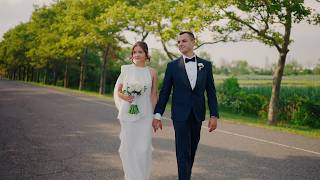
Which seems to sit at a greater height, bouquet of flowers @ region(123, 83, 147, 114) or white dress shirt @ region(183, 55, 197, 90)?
white dress shirt @ region(183, 55, 197, 90)

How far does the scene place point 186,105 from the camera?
16.5 feet

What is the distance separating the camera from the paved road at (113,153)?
244 inches

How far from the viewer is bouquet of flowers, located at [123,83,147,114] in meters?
5.36

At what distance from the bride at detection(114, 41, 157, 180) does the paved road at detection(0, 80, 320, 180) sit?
589 mm

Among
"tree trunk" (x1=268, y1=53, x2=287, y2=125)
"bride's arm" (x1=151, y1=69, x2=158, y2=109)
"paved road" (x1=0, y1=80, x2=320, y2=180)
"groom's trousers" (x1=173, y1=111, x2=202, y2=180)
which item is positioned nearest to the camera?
"groom's trousers" (x1=173, y1=111, x2=202, y2=180)

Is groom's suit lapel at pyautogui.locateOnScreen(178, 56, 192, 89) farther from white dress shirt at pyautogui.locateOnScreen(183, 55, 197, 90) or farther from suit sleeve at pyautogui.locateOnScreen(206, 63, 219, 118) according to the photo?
suit sleeve at pyautogui.locateOnScreen(206, 63, 219, 118)

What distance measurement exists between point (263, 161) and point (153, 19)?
61.4 ft

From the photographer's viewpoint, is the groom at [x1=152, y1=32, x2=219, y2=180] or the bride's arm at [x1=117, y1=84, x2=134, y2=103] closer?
the groom at [x1=152, y1=32, x2=219, y2=180]

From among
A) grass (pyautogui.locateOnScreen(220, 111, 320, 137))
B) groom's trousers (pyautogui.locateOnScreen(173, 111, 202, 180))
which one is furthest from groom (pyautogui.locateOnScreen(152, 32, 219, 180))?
grass (pyautogui.locateOnScreen(220, 111, 320, 137))

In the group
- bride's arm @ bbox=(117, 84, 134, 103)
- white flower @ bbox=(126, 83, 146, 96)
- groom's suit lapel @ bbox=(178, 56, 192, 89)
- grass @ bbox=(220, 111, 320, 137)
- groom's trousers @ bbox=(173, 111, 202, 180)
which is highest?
groom's suit lapel @ bbox=(178, 56, 192, 89)

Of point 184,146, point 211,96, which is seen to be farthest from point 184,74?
point 184,146

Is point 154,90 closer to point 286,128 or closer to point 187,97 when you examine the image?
point 187,97

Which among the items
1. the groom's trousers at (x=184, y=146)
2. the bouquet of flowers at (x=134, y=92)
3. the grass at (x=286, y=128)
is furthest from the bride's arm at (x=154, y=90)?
the grass at (x=286, y=128)

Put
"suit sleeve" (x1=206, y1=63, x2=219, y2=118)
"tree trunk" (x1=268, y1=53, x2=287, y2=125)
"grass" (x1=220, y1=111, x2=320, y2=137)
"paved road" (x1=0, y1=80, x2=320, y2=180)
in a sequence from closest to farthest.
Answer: "suit sleeve" (x1=206, y1=63, x2=219, y2=118) → "paved road" (x1=0, y1=80, x2=320, y2=180) → "grass" (x1=220, y1=111, x2=320, y2=137) → "tree trunk" (x1=268, y1=53, x2=287, y2=125)
